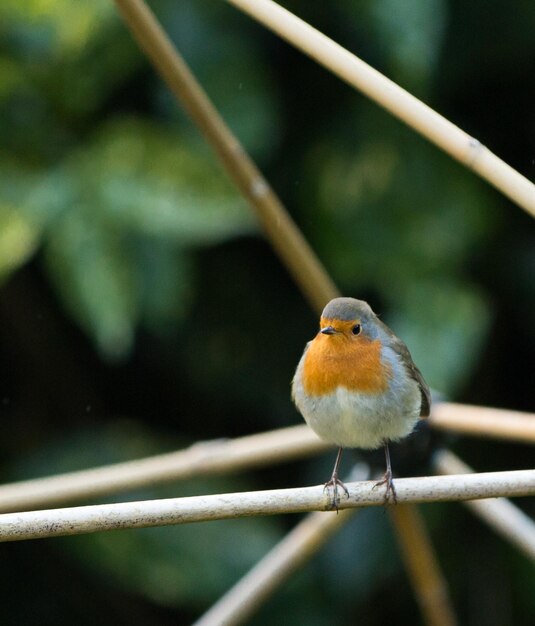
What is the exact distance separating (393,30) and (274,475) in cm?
167

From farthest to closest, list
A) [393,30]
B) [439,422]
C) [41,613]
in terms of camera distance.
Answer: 1. [41,613]
2. [393,30]
3. [439,422]

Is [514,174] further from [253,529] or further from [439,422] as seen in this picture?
[253,529]

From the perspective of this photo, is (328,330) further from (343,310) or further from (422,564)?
(422,564)

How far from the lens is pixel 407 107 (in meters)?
2.37

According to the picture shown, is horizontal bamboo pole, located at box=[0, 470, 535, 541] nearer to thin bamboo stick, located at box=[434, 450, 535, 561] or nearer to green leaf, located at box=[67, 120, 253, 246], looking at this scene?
thin bamboo stick, located at box=[434, 450, 535, 561]

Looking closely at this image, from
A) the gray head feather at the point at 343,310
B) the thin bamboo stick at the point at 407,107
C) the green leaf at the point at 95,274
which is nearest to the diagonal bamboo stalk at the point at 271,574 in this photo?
the gray head feather at the point at 343,310

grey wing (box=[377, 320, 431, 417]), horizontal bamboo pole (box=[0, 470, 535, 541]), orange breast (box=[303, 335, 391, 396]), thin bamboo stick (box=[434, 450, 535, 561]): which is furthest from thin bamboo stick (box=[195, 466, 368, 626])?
horizontal bamboo pole (box=[0, 470, 535, 541])

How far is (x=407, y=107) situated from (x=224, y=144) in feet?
2.13

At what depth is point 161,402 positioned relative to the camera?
4.26 m

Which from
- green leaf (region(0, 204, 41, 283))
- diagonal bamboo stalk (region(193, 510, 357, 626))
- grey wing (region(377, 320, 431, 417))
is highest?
green leaf (region(0, 204, 41, 283))

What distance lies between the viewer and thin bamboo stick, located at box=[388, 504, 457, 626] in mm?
3213

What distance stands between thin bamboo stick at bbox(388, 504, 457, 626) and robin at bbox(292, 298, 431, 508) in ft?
1.63

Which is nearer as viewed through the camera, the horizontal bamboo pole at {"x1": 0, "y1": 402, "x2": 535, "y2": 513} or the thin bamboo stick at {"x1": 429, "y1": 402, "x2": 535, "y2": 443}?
the thin bamboo stick at {"x1": 429, "y1": 402, "x2": 535, "y2": 443}

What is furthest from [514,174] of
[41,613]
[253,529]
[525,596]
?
[41,613]
